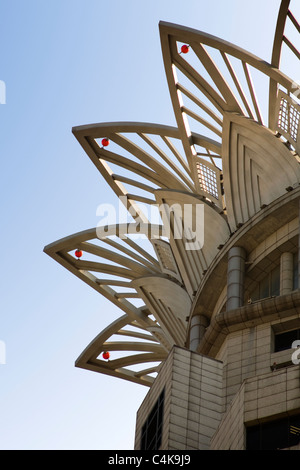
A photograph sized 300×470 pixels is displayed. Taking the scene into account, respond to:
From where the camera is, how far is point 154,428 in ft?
157

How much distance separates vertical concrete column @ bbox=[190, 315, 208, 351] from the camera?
188ft

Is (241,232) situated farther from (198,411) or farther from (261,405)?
(261,405)

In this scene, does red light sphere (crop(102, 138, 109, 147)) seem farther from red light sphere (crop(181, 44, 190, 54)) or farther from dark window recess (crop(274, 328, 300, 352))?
dark window recess (crop(274, 328, 300, 352))

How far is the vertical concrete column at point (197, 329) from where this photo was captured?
188ft

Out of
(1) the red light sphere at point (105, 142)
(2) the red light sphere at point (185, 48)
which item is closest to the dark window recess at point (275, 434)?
(2) the red light sphere at point (185, 48)

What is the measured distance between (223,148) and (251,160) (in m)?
1.78

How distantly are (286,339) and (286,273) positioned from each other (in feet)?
14.2

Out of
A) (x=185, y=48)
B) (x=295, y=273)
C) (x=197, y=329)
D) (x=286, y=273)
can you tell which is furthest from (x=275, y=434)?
(x=185, y=48)

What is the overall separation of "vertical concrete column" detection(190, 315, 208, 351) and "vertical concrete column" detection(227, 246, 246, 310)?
439 centimetres

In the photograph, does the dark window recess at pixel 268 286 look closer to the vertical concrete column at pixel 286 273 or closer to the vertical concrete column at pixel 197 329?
the vertical concrete column at pixel 286 273

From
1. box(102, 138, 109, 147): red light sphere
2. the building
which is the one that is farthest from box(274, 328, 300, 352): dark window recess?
box(102, 138, 109, 147): red light sphere

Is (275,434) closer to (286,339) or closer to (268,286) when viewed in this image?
(286,339)

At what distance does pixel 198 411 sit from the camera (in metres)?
47.0

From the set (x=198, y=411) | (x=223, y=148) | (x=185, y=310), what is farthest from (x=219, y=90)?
(x=198, y=411)
